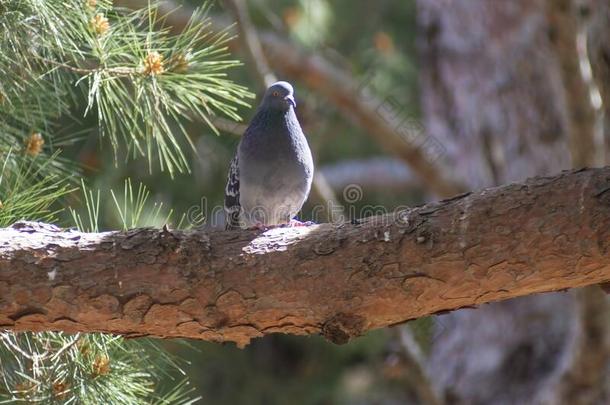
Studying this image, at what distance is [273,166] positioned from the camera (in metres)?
3.42

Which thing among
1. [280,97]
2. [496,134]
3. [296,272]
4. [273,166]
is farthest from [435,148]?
[296,272]

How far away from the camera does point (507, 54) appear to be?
5.63m

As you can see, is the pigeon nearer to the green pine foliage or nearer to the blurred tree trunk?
the green pine foliage

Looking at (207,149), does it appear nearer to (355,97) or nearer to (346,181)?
(346,181)

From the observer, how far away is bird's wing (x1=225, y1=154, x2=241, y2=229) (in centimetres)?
366

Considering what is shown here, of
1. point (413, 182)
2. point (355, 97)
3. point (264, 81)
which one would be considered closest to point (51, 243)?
point (264, 81)

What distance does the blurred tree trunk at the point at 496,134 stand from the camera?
5.23 m

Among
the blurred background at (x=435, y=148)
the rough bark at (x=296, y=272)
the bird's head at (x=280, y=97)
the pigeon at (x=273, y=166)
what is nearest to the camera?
the rough bark at (x=296, y=272)

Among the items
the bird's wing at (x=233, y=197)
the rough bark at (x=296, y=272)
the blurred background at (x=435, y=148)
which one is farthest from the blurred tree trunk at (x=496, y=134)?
the rough bark at (x=296, y=272)

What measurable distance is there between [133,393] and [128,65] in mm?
1119

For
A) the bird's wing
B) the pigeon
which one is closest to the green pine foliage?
the pigeon

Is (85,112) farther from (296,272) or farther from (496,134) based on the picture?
(496,134)

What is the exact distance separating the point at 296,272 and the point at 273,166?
3.34 feet

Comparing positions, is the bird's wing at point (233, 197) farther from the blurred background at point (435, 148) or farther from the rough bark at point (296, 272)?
the rough bark at point (296, 272)
